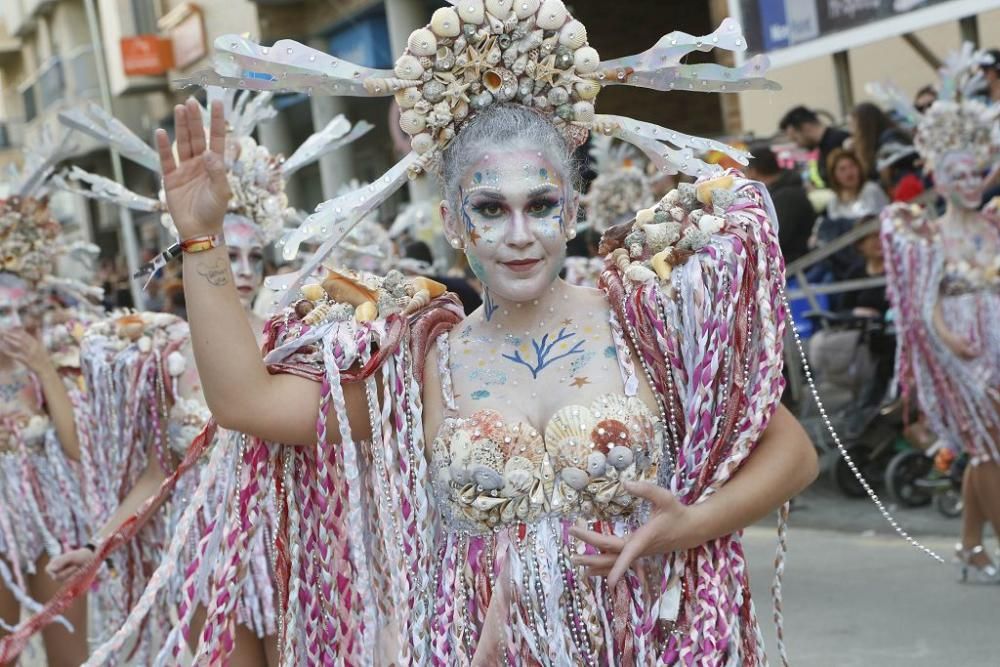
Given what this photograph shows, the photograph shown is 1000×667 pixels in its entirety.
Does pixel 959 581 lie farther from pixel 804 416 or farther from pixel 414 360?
pixel 414 360

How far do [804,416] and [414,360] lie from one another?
7181 mm

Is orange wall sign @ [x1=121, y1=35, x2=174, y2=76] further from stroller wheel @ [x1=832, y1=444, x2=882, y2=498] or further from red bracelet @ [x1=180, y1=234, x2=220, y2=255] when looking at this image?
red bracelet @ [x1=180, y1=234, x2=220, y2=255]

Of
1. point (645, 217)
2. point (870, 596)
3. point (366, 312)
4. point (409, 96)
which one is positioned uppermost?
point (409, 96)

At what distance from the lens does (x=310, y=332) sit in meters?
3.38

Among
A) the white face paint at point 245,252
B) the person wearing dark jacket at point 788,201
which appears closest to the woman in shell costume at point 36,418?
the white face paint at point 245,252

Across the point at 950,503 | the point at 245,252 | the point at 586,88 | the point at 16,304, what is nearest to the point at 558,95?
the point at 586,88

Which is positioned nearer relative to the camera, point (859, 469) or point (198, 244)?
point (198, 244)

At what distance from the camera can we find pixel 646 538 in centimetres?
301

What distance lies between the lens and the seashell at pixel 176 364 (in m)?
5.52

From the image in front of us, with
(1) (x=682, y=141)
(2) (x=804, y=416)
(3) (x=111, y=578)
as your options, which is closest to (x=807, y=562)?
(2) (x=804, y=416)

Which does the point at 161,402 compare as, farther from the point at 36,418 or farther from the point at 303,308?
the point at 303,308

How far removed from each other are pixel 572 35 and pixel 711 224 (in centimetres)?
49

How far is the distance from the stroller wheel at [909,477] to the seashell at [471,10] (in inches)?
233

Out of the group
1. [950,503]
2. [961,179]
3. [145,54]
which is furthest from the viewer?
[145,54]
